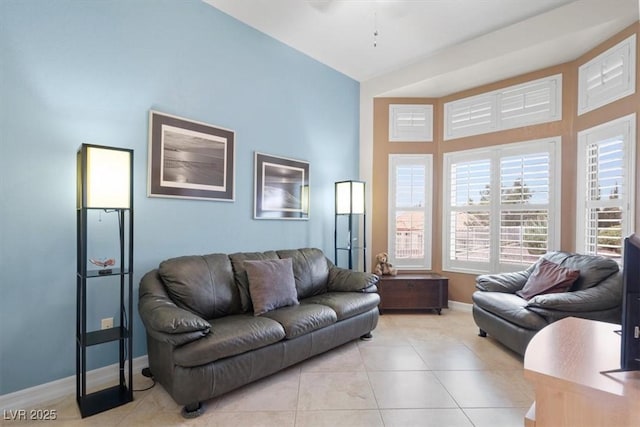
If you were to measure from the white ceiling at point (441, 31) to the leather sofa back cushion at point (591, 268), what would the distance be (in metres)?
2.22

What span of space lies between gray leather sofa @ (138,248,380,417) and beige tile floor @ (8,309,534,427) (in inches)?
5.5

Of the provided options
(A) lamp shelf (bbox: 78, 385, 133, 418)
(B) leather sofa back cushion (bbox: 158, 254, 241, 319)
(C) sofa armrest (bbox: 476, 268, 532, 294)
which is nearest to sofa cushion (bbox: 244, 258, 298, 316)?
(B) leather sofa back cushion (bbox: 158, 254, 241, 319)

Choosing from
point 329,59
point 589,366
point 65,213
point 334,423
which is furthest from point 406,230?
point 65,213

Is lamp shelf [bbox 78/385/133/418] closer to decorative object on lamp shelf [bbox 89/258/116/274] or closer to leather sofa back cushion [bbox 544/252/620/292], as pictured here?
decorative object on lamp shelf [bbox 89/258/116/274]

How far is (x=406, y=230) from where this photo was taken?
186 inches

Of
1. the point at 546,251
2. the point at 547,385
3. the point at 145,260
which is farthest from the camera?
the point at 546,251


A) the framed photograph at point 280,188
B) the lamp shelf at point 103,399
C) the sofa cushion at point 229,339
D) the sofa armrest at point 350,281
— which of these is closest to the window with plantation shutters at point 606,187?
the sofa armrest at point 350,281

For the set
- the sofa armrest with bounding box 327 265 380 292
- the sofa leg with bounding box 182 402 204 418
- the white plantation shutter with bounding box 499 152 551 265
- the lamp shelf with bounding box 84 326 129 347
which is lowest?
the sofa leg with bounding box 182 402 204 418

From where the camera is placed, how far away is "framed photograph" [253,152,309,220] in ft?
11.6

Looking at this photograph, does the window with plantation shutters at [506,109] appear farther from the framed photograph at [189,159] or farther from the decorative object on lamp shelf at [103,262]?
the decorative object on lamp shelf at [103,262]

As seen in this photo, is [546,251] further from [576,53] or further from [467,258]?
[576,53]

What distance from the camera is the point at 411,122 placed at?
4.72 m

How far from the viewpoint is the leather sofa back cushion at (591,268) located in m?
2.82

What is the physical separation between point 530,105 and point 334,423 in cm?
420
